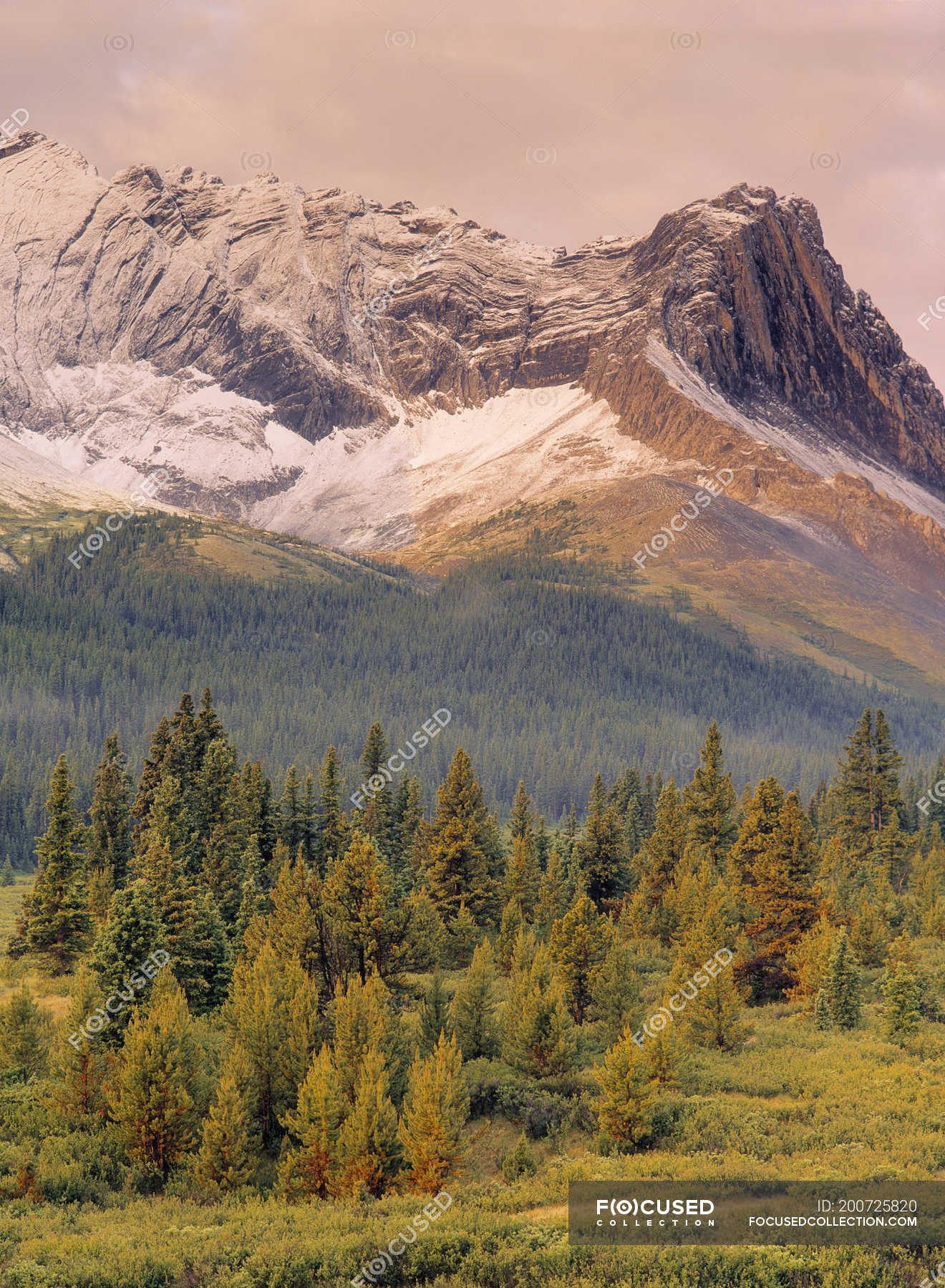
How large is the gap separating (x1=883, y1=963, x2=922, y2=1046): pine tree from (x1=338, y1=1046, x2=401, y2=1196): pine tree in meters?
26.7

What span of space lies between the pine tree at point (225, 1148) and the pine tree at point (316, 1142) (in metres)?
1.78

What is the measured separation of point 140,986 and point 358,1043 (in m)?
12.9

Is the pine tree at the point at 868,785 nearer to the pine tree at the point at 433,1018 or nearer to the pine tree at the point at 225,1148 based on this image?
the pine tree at the point at 433,1018

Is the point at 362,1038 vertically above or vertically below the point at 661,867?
below

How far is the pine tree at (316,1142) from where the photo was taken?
40781mm

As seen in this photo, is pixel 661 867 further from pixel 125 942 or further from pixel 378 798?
pixel 125 942

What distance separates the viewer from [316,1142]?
1617 inches

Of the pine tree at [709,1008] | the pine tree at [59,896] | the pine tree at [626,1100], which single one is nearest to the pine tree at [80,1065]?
the pine tree at [59,896]

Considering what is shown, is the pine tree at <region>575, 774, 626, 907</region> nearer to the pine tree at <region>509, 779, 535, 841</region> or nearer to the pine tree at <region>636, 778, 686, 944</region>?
the pine tree at <region>636, 778, 686, 944</region>

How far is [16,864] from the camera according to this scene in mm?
164750

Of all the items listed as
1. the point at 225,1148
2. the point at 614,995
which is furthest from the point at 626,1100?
the point at 225,1148

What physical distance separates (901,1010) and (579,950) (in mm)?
16790

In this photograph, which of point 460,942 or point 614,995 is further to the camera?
point 460,942

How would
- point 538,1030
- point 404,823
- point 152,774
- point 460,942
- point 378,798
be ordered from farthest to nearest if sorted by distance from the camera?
point 404,823, point 378,798, point 152,774, point 460,942, point 538,1030
